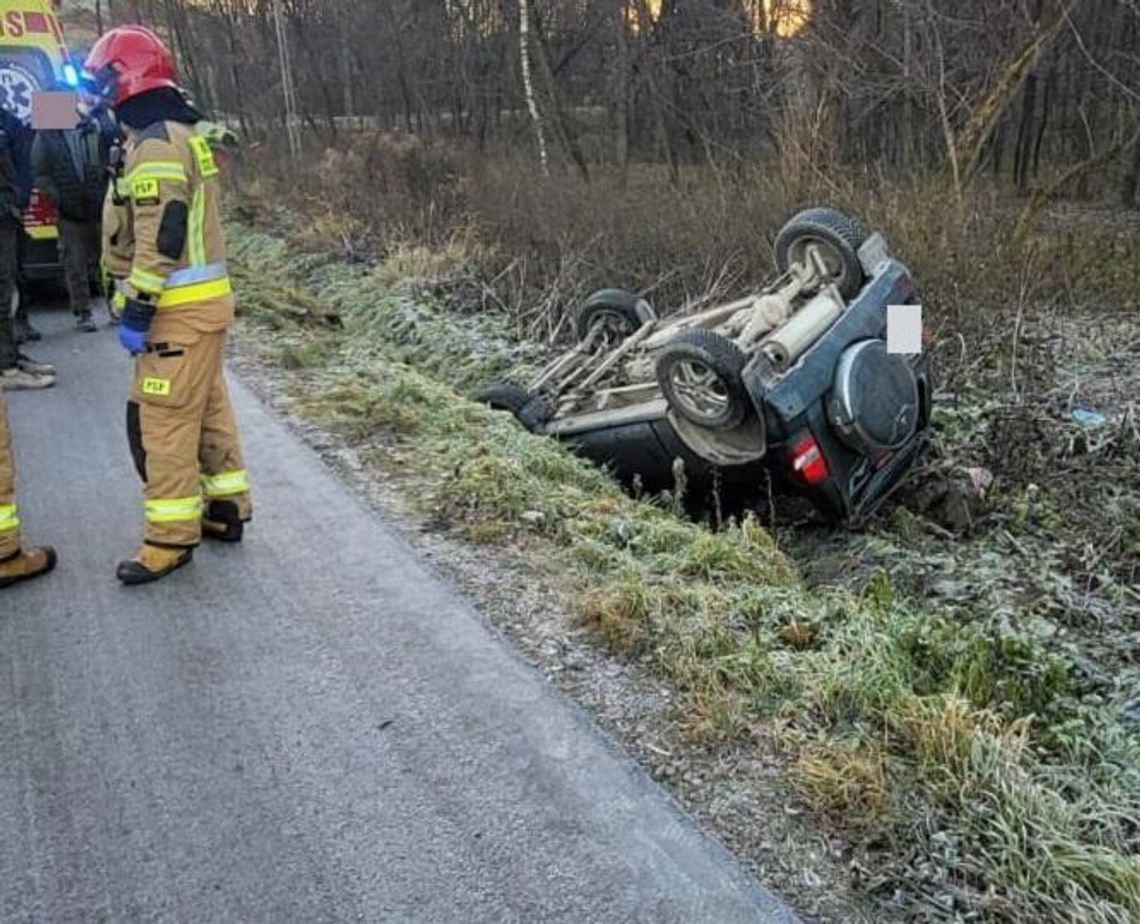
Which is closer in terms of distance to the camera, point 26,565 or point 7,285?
point 26,565

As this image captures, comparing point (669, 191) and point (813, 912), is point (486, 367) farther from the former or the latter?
point (813, 912)

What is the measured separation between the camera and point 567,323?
9023 mm

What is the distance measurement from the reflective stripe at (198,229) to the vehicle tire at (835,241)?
3662 millimetres

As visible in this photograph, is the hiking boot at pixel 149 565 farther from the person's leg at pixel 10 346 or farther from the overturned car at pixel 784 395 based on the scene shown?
the person's leg at pixel 10 346

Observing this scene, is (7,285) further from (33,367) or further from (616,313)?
(616,313)

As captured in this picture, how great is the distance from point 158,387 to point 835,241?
156 inches

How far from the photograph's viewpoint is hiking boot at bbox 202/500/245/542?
434 cm

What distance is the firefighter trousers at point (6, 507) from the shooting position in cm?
396

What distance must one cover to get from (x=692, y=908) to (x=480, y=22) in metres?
28.1

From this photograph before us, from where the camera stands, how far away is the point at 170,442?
395cm

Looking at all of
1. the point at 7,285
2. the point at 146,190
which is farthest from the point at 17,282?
the point at 146,190

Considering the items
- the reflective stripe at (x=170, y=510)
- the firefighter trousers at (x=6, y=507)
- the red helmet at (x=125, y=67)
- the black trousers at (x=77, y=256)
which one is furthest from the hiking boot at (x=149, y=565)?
the black trousers at (x=77, y=256)

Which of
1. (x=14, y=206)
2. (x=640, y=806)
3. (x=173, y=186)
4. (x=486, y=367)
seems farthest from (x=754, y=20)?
(x=640, y=806)

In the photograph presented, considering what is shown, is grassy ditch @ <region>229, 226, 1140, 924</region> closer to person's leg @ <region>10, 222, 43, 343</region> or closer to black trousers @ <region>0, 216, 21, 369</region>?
black trousers @ <region>0, 216, 21, 369</region>
